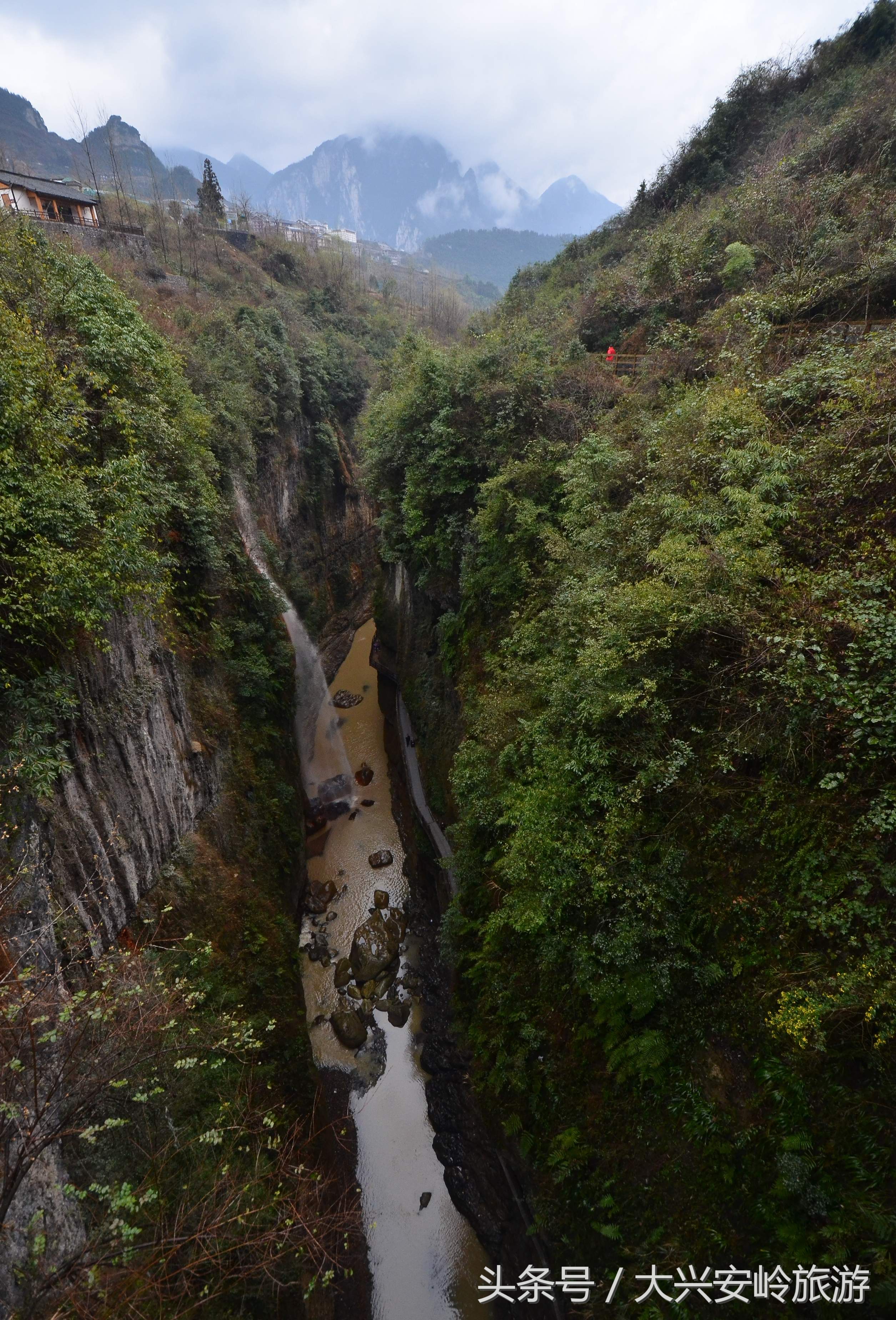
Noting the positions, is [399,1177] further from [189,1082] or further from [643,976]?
[643,976]

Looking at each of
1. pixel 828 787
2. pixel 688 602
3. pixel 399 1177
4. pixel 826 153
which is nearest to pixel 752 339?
pixel 688 602

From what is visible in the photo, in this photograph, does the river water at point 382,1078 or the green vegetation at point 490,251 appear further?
the green vegetation at point 490,251

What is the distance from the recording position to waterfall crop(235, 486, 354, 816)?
23.8 metres

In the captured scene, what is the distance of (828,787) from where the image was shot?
6.09 meters

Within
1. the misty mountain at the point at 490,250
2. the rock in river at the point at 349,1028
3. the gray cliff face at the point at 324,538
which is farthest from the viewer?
the misty mountain at the point at 490,250

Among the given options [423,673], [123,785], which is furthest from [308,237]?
[123,785]

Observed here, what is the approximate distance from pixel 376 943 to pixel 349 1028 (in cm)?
257

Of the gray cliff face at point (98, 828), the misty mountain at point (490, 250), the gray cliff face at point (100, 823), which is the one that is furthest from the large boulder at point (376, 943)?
the misty mountain at point (490, 250)

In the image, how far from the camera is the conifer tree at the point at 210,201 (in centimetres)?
5025

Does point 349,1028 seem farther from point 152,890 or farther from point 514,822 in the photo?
point 514,822

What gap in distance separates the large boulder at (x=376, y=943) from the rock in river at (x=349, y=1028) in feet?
3.49

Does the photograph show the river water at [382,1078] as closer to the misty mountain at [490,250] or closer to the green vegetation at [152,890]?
the green vegetation at [152,890]

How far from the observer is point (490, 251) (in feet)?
574

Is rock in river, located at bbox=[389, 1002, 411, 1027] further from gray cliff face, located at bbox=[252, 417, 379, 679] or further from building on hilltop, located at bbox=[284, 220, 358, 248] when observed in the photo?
building on hilltop, located at bbox=[284, 220, 358, 248]
